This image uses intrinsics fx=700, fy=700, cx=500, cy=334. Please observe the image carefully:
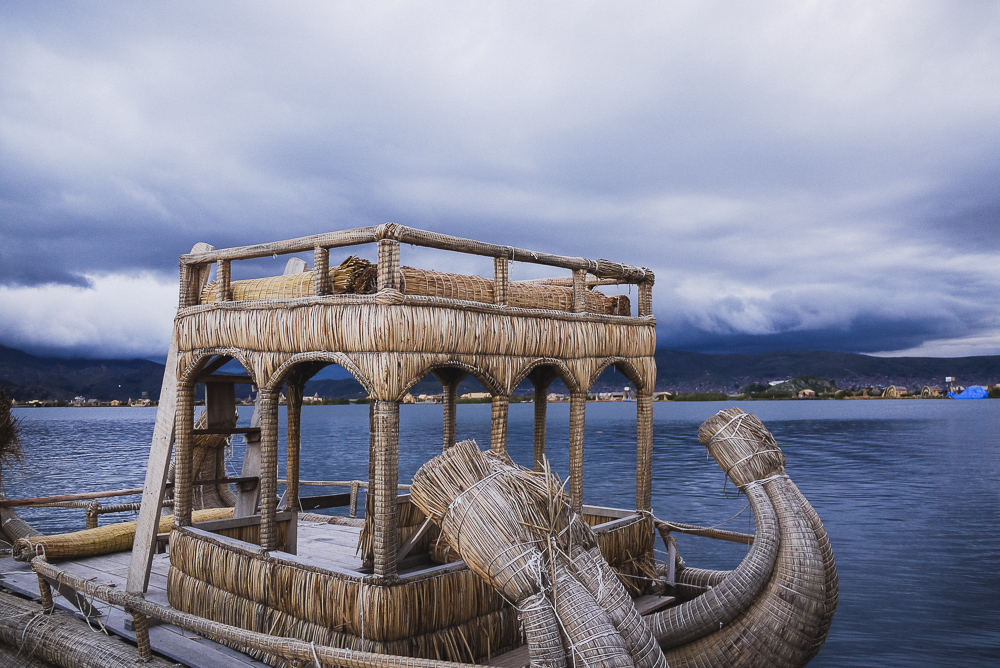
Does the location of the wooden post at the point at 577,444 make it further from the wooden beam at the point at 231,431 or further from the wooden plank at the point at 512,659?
the wooden beam at the point at 231,431

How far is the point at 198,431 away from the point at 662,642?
555cm

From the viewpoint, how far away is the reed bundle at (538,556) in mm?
4395

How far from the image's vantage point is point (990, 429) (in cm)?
8388

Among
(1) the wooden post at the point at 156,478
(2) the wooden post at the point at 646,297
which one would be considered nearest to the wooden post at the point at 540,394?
(2) the wooden post at the point at 646,297

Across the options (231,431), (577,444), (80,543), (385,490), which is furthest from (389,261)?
(80,543)

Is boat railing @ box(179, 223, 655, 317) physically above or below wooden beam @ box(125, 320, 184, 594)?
above

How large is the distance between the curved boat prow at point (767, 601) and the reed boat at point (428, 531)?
19mm

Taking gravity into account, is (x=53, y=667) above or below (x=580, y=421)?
below

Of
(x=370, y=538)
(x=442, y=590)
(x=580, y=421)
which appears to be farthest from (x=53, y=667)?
(x=580, y=421)

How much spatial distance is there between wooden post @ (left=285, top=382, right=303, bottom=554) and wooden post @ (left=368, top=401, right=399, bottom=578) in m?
3.00

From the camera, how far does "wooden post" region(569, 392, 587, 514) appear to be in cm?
764

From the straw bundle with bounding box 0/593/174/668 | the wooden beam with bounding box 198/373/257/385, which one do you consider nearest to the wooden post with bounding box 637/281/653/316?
the wooden beam with bounding box 198/373/257/385

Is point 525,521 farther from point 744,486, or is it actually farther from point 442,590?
point 744,486

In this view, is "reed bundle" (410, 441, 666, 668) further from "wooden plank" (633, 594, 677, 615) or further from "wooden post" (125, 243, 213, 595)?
"wooden post" (125, 243, 213, 595)
